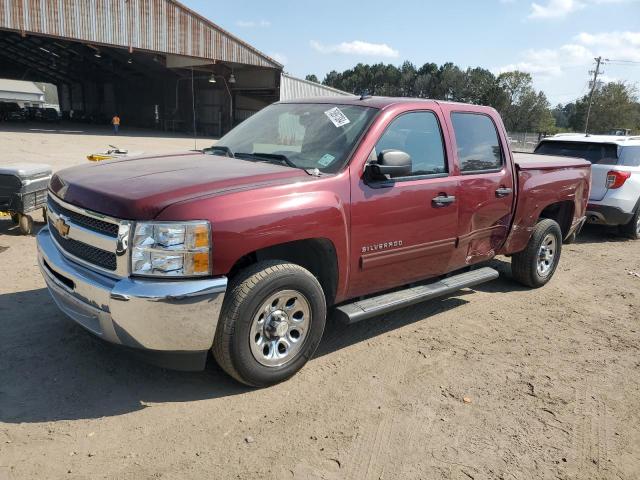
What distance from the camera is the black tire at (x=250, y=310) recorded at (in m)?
3.04

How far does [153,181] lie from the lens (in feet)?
10.4

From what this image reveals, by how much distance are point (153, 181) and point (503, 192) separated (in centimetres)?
328

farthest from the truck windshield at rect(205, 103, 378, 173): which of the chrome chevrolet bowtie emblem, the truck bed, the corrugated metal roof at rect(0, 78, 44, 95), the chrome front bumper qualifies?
the corrugated metal roof at rect(0, 78, 44, 95)

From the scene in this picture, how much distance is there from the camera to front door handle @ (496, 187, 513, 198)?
4770 mm

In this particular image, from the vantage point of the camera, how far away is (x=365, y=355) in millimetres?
3977

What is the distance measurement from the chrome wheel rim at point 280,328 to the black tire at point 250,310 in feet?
0.10

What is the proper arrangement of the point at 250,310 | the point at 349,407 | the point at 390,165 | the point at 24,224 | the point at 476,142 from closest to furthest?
the point at 250,310, the point at 349,407, the point at 390,165, the point at 476,142, the point at 24,224

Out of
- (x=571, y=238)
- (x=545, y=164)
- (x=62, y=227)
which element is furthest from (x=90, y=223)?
(x=571, y=238)

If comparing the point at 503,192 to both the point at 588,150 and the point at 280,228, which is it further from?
the point at 588,150

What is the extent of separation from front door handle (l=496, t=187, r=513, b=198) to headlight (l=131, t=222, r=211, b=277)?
9.97 ft

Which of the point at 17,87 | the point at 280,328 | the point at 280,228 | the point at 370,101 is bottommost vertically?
the point at 280,328

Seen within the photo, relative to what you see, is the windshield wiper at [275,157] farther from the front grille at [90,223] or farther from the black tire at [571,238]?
the black tire at [571,238]

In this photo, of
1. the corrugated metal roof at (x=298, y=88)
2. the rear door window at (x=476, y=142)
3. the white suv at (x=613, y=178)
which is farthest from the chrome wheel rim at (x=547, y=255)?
the corrugated metal roof at (x=298, y=88)

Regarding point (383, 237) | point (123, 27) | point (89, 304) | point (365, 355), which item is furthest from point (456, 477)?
point (123, 27)
